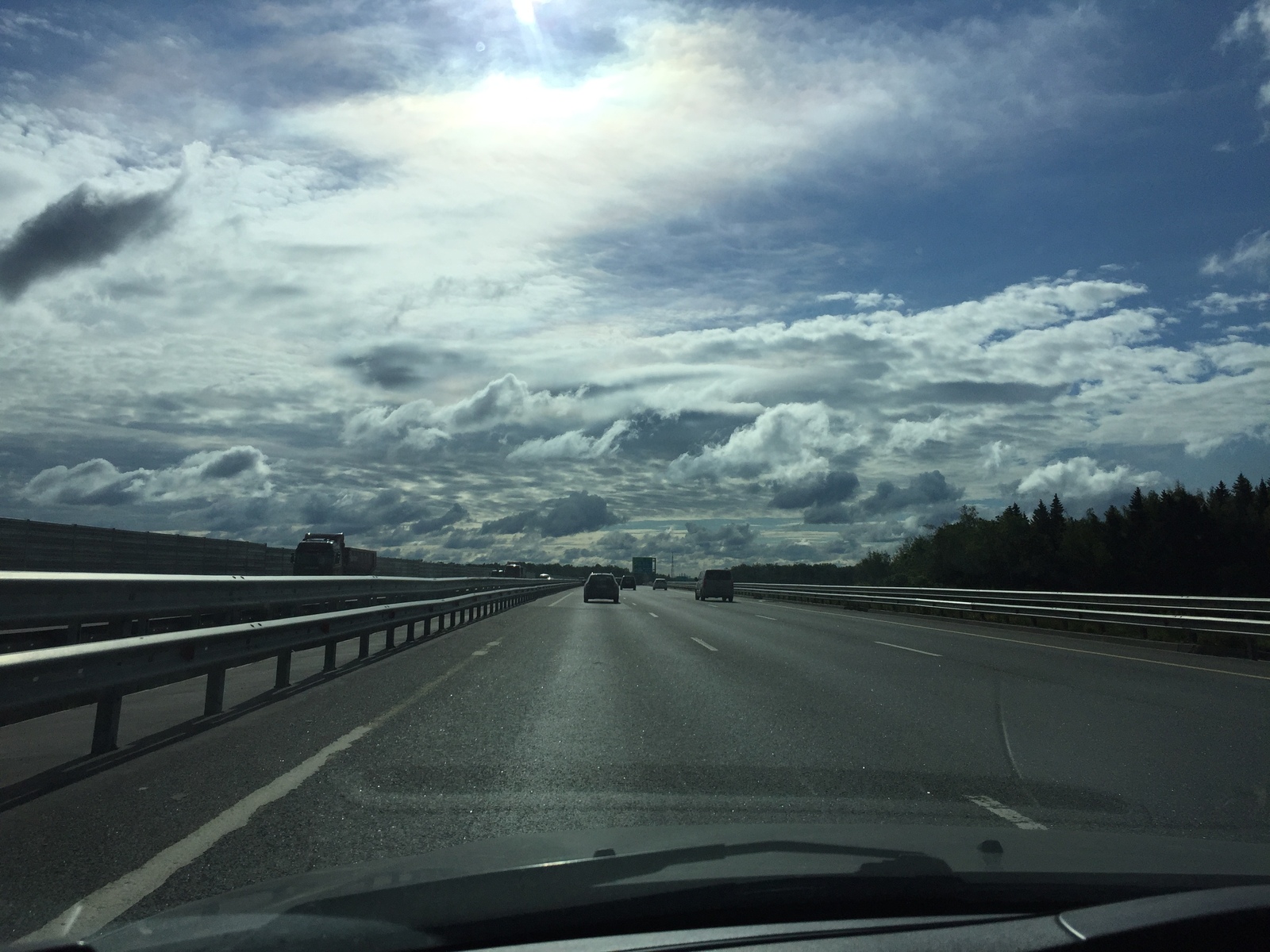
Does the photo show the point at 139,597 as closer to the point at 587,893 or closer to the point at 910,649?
the point at 587,893

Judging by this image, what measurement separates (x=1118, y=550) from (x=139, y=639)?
102 meters

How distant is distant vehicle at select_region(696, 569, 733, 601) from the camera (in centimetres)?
5138

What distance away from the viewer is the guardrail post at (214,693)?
8.73m

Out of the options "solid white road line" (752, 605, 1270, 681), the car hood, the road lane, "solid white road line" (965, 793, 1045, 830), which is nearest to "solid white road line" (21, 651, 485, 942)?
the car hood

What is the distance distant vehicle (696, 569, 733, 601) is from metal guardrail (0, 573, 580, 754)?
39519 mm

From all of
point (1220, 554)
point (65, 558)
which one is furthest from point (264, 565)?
point (1220, 554)

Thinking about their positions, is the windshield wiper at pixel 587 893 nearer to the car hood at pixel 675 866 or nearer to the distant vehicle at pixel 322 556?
the car hood at pixel 675 866

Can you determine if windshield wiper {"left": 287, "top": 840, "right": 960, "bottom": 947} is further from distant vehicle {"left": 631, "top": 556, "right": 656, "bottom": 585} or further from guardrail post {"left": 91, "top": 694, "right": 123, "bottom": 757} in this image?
distant vehicle {"left": 631, "top": 556, "right": 656, "bottom": 585}

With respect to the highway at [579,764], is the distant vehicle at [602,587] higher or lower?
higher

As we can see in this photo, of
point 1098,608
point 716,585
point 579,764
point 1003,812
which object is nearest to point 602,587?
point 716,585

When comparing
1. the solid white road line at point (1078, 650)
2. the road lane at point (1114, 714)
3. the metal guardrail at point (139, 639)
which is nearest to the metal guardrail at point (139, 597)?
the metal guardrail at point (139, 639)

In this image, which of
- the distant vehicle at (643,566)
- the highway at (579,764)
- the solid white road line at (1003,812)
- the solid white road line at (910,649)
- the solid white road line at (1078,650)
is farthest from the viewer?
the distant vehicle at (643,566)

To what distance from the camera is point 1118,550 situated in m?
95.6

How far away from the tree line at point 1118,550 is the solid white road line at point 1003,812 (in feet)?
199
